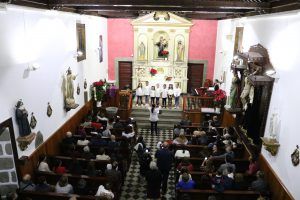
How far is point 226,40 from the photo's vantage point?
14.0 meters

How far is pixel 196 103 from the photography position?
1373cm

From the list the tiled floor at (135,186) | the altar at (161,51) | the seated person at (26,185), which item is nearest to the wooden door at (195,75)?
the altar at (161,51)

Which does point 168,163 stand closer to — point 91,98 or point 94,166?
point 94,166

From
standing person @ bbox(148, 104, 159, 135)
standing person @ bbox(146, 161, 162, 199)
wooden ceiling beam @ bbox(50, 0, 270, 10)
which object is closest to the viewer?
wooden ceiling beam @ bbox(50, 0, 270, 10)

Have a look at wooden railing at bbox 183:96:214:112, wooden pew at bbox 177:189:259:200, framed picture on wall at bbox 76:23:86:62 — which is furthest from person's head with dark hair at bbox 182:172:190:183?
wooden railing at bbox 183:96:214:112

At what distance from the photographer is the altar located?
15859mm

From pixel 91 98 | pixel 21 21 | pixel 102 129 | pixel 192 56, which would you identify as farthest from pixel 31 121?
pixel 192 56

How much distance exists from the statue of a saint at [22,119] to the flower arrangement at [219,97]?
26.8 ft

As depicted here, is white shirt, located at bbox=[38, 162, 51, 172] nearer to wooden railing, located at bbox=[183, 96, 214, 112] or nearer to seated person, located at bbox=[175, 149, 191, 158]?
seated person, located at bbox=[175, 149, 191, 158]

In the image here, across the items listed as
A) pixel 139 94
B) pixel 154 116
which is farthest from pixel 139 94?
pixel 154 116

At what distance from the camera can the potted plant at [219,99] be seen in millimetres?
13028

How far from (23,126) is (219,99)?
8280mm

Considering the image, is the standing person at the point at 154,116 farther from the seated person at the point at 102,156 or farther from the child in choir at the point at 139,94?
the seated person at the point at 102,156

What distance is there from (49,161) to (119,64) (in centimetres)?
958
